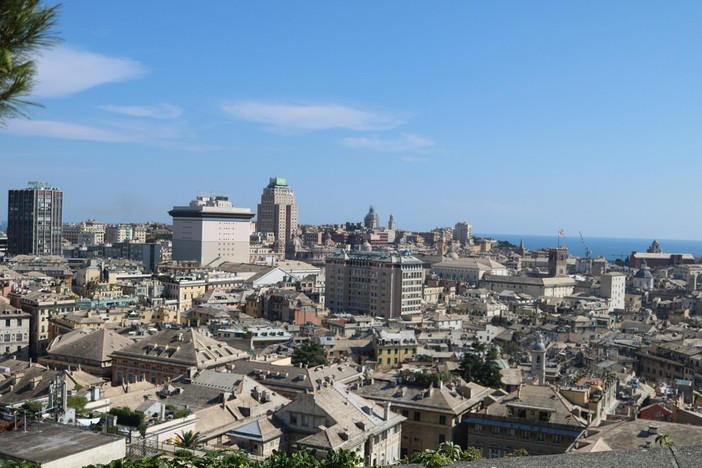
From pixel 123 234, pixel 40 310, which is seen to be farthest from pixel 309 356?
pixel 123 234

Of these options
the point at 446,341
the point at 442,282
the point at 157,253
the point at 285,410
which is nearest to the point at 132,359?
the point at 285,410

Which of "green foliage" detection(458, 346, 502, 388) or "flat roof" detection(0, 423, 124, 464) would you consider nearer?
"flat roof" detection(0, 423, 124, 464)

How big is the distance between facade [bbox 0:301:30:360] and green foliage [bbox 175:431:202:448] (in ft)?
101

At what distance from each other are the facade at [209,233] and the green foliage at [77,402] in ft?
323

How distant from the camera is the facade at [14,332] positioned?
158ft

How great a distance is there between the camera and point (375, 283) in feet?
265

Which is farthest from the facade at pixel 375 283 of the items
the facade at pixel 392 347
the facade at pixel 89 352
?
the facade at pixel 89 352

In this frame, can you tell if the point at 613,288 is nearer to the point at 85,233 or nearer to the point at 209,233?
the point at 209,233

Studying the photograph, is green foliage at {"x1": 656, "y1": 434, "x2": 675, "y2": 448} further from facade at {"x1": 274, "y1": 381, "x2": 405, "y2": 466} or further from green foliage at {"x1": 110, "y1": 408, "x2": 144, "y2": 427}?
green foliage at {"x1": 110, "y1": 408, "x2": 144, "y2": 427}

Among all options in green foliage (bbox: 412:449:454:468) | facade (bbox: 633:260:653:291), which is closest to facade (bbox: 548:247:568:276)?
facade (bbox: 633:260:653:291)

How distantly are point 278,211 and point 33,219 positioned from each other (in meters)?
61.3

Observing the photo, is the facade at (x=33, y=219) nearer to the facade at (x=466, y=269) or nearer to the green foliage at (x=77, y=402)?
the facade at (x=466, y=269)

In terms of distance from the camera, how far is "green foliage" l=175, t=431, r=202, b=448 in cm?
1928

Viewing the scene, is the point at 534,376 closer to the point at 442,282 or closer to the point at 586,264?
the point at 442,282
